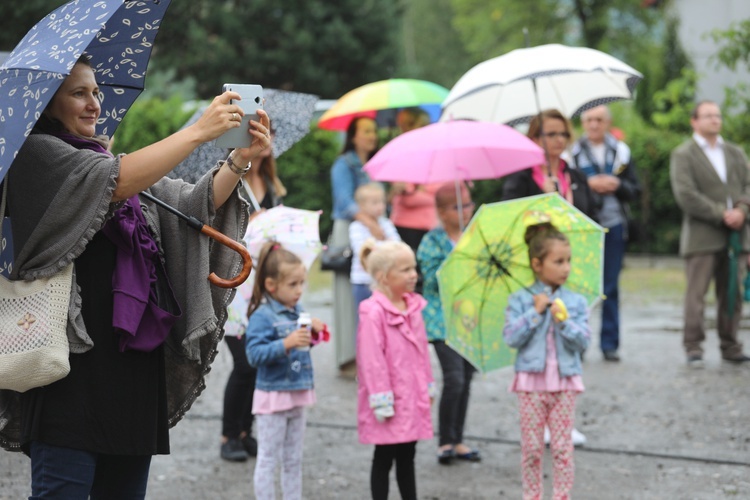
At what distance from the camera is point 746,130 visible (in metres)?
12.1

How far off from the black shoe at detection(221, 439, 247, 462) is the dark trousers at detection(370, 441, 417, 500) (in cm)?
146

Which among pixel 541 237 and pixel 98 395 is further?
pixel 541 237

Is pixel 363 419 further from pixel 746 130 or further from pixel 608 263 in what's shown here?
pixel 746 130

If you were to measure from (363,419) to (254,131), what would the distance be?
2.32m

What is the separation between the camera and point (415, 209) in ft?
30.1

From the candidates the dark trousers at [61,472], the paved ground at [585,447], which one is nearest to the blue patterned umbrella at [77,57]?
the dark trousers at [61,472]

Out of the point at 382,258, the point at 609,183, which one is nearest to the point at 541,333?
the point at 382,258

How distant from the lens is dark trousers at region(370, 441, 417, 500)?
18.2 ft

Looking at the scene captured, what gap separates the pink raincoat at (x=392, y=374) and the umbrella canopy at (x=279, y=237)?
633 millimetres

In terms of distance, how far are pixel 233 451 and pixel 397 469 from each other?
1558 mm

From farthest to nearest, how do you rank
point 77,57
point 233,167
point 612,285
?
point 612,285 → point 233,167 → point 77,57

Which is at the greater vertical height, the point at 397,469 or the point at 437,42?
the point at 437,42

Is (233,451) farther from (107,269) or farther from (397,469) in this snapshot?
(107,269)

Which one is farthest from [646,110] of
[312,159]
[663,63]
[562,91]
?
[562,91]
